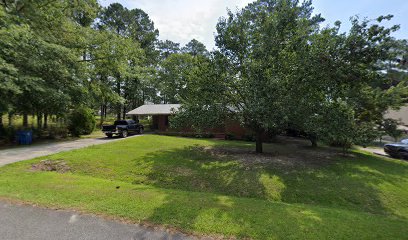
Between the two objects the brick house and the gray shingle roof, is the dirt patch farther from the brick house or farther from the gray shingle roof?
the gray shingle roof

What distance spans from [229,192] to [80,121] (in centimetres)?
1878

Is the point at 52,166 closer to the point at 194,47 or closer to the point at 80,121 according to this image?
the point at 80,121

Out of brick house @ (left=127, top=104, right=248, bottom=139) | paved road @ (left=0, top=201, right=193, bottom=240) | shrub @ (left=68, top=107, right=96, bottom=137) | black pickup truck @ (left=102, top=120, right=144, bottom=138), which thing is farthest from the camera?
brick house @ (left=127, top=104, right=248, bottom=139)

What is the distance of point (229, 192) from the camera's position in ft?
22.2

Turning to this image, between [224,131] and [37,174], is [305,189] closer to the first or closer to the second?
[37,174]

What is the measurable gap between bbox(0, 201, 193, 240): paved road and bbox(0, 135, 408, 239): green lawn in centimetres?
28

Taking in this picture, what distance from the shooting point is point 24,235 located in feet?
11.6

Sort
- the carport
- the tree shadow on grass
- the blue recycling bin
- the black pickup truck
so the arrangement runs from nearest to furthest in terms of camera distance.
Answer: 1. the tree shadow on grass
2. the blue recycling bin
3. the black pickup truck
4. the carport

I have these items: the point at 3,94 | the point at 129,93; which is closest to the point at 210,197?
the point at 3,94

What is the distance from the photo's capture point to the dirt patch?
821 centimetres

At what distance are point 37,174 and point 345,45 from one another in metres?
12.1

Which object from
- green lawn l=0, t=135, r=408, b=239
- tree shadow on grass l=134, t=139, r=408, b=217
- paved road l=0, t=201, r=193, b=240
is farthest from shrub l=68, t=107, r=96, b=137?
paved road l=0, t=201, r=193, b=240

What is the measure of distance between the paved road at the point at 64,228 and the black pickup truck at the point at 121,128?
16160 millimetres

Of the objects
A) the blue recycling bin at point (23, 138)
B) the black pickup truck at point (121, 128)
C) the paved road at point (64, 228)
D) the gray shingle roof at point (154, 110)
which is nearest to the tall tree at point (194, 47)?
the gray shingle roof at point (154, 110)
